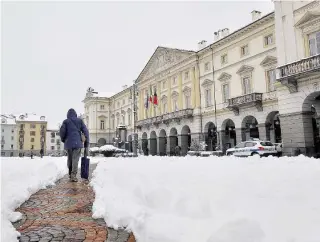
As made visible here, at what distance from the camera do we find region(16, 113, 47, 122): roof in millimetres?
101100

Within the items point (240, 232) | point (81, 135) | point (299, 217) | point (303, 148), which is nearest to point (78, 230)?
point (240, 232)

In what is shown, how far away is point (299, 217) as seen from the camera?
9.62ft

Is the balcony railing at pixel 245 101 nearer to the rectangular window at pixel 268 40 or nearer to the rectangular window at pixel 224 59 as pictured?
the rectangular window at pixel 268 40

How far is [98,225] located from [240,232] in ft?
6.35

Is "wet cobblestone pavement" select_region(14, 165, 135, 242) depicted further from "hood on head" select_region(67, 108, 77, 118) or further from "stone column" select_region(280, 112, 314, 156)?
"stone column" select_region(280, 112, 314, 156)

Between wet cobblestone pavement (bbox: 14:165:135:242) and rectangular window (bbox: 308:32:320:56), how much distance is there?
19784mm

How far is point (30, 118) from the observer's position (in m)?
103

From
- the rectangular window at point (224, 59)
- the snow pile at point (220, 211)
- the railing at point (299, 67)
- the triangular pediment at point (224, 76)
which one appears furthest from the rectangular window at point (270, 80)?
the snow pile at point (220, 211)

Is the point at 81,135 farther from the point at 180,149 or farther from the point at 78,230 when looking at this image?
the point at 180,149

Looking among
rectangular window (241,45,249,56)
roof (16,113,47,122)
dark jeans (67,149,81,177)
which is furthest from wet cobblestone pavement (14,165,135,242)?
roof (16,113,47,122)

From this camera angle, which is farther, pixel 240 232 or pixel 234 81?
pixel 234 81

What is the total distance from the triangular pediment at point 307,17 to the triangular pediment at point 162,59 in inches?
768

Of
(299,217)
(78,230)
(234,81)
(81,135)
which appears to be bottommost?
(78,230)

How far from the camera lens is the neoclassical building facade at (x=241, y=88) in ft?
65.7
